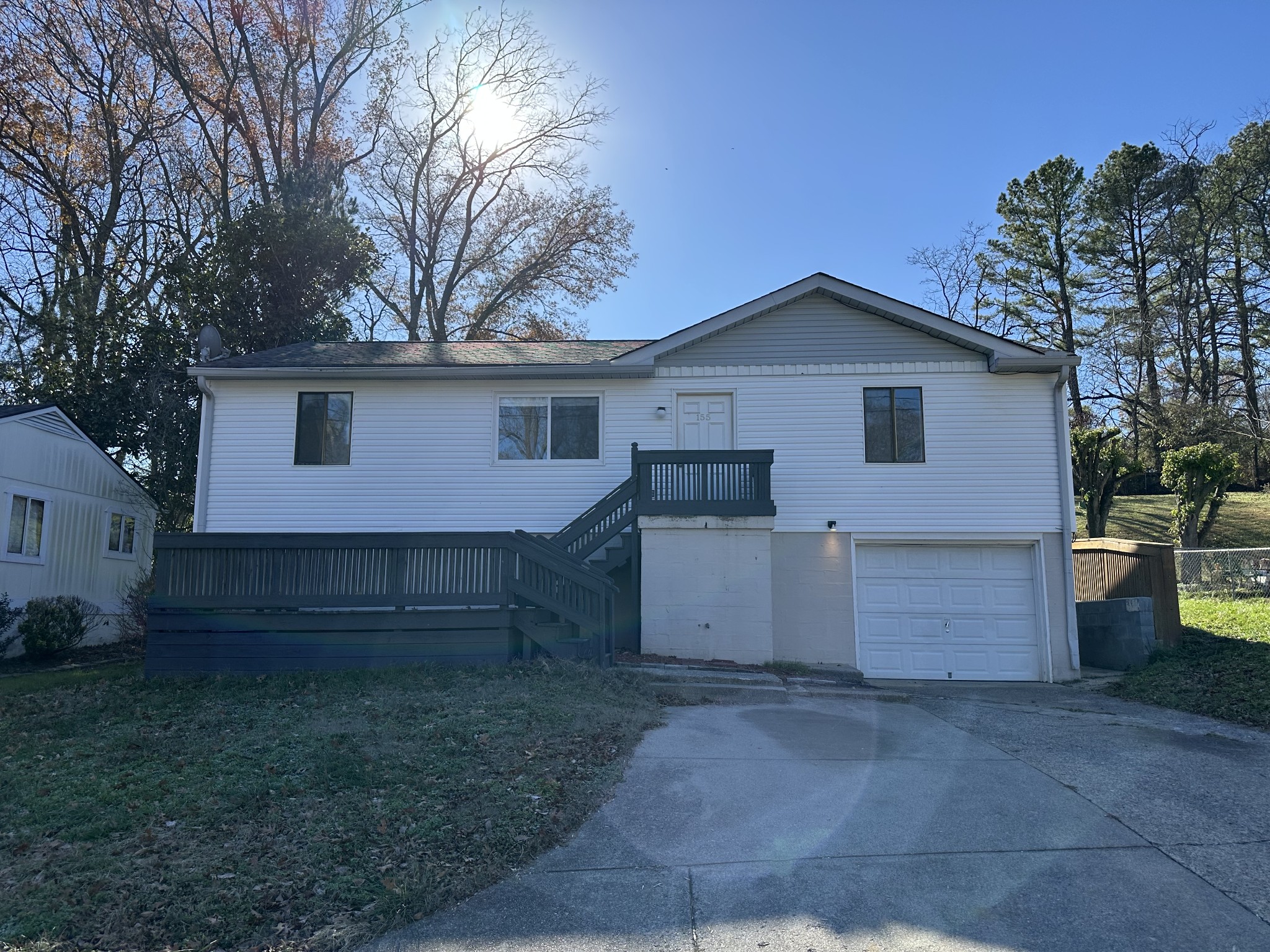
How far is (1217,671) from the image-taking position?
1109 centimetres

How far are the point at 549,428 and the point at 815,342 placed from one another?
15.0 feet

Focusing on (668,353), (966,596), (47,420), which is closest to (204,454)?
(47,420)

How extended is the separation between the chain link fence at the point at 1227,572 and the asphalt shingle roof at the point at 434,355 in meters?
12.1

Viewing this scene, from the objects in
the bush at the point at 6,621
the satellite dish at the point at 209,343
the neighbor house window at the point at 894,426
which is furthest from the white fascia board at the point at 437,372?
the bush at the point at 6,621

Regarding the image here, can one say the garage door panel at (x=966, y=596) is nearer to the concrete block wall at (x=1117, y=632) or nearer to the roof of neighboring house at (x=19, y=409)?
the concrete block wall at (x=1117, y=632)

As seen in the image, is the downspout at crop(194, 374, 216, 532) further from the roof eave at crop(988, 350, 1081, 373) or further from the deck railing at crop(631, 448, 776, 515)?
the roof eave at crop(988, 350, 1081, 373)

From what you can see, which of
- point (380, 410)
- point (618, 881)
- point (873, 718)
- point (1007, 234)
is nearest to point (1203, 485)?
point (1007, 234)

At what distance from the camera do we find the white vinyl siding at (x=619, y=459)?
44.5 ft

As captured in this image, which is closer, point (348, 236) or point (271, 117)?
point (348, 236)

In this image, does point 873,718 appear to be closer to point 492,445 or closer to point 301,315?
point 492,445

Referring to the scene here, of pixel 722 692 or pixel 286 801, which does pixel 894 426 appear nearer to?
pixel 722 692

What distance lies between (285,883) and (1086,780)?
5.54m

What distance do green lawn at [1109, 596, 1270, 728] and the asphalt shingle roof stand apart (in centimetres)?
922

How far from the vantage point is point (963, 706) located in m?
9.93
